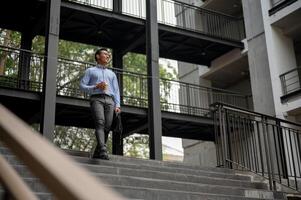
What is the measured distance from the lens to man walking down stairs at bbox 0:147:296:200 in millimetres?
5289

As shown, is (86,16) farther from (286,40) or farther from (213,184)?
(213,184)

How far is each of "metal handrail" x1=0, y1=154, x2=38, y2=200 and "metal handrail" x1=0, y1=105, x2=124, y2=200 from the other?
6.2 inches

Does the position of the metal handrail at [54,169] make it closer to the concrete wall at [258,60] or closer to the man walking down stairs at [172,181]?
the man walking down stairs at [172,181]

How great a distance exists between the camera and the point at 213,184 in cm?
683

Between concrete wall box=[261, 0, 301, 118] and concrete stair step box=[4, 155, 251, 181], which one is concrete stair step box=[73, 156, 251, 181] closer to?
concrete stair step box=[4, 155, 251, 181]

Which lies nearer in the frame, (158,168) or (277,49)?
(158,168)

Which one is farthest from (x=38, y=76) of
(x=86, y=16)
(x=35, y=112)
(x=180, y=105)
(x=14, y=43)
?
(x=14, y=43)

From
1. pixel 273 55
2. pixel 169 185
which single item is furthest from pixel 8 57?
pixel 169 185

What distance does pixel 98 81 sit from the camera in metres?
6.70

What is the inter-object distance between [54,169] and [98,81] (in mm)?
5635

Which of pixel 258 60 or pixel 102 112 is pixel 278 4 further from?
pixel 102 112

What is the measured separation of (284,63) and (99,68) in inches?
380

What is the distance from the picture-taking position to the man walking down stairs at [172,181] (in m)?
5.29

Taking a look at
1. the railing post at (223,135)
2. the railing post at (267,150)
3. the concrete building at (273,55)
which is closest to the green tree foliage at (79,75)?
the concrete building at (273,55)
